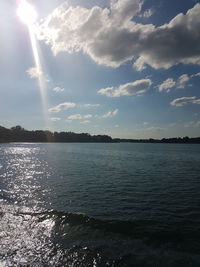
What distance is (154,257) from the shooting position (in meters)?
12.3

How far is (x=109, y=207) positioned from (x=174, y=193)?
31.5ft

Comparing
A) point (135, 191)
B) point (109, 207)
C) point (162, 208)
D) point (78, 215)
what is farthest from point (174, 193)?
point (78, 215)

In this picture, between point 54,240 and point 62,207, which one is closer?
point 54,240

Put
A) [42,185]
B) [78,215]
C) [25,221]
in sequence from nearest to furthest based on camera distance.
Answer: [25,221] < [78,215] < [42,185]

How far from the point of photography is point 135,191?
2738 cm

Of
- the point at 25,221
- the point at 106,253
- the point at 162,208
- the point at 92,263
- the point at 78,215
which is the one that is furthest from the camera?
the point at 162,208

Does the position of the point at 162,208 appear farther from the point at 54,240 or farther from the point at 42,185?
the point at 42,185

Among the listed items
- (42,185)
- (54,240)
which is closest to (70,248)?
(54,240)

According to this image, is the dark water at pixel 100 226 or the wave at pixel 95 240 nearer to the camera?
the wave at pixel 95 240

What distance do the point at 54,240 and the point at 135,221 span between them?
6.52m

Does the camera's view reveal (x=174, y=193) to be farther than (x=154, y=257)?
Yes

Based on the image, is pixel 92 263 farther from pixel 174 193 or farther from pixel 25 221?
pixel 174 193

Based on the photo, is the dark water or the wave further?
the dark water

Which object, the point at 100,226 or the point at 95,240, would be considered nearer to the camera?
the point at 95,240
